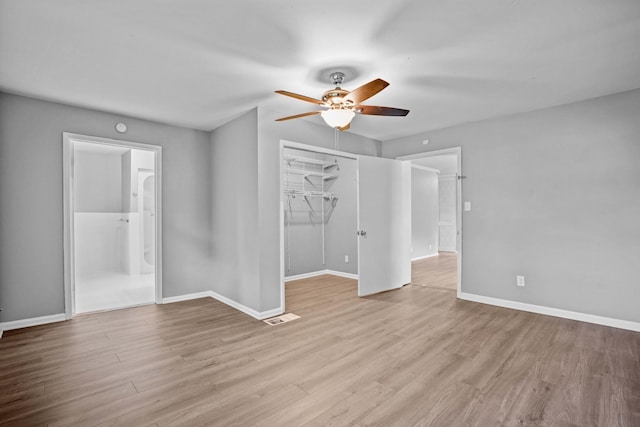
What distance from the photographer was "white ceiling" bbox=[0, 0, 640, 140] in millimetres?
1935

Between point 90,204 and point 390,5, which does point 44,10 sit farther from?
point 90,204

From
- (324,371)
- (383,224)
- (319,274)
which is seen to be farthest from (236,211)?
(319,274)

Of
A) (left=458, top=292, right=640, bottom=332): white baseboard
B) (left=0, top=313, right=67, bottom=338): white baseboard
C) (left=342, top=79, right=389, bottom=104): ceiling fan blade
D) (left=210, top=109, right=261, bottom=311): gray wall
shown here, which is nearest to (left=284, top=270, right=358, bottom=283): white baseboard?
(left=210, top=109, right=261, bottom=311): gray wall

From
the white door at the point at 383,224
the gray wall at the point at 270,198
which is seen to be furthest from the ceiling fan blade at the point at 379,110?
the white door at the point at 383,224

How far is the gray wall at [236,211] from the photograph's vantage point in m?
3.77

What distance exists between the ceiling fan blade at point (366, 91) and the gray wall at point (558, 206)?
2.62 m

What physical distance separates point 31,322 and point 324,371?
11.1 ft

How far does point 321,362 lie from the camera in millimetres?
2557

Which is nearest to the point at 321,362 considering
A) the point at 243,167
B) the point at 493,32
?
the point at 243,167

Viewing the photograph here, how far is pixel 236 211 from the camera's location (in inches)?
162

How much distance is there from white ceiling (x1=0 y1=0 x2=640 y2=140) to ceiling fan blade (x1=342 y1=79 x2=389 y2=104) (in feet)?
1.03

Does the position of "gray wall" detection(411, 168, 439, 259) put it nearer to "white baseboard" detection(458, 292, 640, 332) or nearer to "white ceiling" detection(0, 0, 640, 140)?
"white baseboard" detection(458, 292, 640, 332)

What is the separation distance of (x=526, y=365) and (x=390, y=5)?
9.43ft

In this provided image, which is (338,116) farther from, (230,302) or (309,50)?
(230,302)
